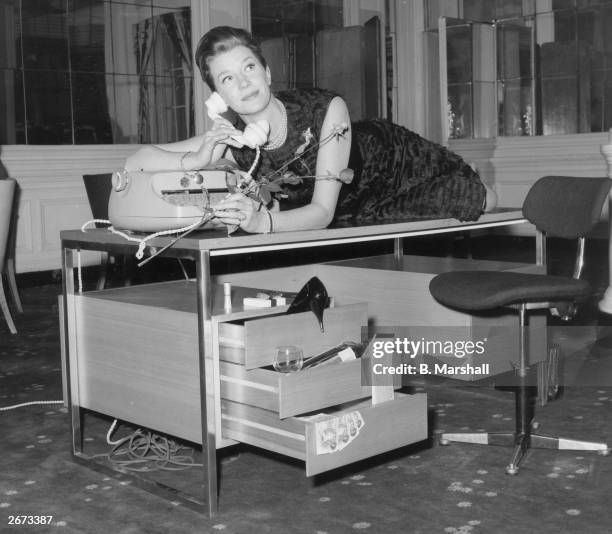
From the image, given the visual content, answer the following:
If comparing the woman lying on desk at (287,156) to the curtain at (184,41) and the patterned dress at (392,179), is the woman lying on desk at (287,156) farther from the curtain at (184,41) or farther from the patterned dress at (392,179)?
the curtain at (184,41)

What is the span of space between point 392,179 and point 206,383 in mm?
1445

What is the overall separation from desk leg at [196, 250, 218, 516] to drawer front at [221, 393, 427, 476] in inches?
1.5

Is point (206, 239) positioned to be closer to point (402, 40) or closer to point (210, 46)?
point (210, 46)

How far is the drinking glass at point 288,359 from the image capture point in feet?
6.46

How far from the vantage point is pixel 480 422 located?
276 centimetres

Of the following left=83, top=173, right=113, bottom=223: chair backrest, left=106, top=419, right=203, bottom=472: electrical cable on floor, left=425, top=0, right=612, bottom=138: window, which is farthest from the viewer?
left=425, top=0, right=612, bottom=138: window

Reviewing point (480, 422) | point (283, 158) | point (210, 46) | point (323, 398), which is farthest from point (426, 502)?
point (210, 46)

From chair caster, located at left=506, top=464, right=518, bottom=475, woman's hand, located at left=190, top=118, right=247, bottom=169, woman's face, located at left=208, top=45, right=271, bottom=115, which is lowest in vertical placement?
chair caster, located at left=506, top=464, right=518, bottom=475

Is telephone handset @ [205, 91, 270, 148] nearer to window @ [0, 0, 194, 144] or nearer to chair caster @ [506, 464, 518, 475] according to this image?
chair caster @ [506, 464, 518, 475]

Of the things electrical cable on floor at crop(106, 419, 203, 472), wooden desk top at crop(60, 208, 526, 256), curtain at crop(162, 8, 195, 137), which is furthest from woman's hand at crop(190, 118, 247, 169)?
curtain at crop(162, 8, 195, 137)

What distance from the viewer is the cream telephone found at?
216 cm

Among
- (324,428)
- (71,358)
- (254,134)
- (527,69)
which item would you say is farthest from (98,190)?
(527,69)

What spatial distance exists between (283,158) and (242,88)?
0.96ft

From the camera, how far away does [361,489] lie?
7.18 feet
